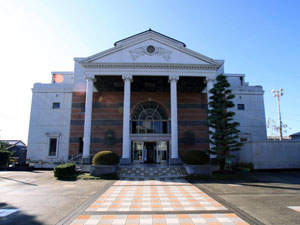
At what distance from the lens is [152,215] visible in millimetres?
6727

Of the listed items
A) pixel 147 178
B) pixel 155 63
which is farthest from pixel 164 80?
pixel 147 178

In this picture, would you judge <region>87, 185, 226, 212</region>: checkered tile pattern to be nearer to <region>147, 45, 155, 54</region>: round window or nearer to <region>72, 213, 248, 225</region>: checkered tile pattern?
<region>72, 213, 248, 225</region>: checkered tile pattern

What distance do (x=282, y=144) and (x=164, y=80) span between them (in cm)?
1481

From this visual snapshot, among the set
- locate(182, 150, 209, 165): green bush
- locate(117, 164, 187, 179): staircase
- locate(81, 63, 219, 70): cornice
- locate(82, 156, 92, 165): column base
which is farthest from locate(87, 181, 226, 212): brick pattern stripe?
locate(81, 63, 219, 70): cornice

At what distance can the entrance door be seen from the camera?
23844 mm

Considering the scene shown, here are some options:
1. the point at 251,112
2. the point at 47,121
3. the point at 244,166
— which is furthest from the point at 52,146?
the point at 251,112

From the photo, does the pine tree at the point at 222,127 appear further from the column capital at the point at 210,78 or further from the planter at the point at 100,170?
the planter at the point at 100,170

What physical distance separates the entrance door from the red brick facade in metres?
3.34

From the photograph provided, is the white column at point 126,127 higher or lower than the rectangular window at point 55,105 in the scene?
lower

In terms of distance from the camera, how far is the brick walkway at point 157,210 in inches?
243

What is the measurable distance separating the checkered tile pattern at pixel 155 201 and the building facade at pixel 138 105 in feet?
39.6

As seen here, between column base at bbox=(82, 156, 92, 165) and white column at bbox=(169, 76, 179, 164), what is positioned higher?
white column at bbox=(169, 76, 179, 164)

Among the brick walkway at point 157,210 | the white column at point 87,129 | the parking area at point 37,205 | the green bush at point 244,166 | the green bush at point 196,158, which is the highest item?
the white column at point 87,129

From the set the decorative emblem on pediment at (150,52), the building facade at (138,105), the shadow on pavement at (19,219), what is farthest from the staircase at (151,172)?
the decorative emblem on pediment at (150,52)
